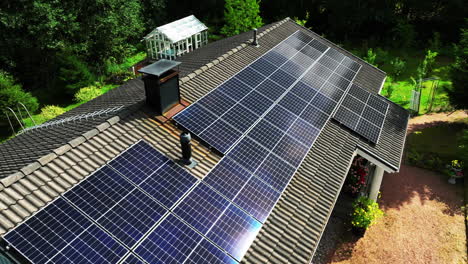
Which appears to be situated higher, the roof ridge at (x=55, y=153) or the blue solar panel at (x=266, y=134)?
the roof ridge at (x=55, y=153)

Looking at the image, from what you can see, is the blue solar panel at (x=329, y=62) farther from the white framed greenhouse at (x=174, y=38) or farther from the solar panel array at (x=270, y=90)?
the white framed greenhouse at (x=174, y=38)

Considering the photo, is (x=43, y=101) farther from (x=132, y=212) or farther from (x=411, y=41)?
(x=411, y=41)

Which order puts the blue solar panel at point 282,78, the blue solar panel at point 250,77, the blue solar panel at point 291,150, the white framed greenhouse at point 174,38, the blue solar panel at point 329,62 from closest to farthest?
1. the blue solar panel at point 291,150
2. the blue solar panel at point 250,77
3. the blue solar panel at point 282,78
4. the blue solar panel at point 329,62
5. the white framed greenhouse at point 174,38

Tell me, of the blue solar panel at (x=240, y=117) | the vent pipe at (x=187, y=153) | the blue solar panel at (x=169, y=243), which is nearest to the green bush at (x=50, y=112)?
the blue solar panel at (x=240, y=117)

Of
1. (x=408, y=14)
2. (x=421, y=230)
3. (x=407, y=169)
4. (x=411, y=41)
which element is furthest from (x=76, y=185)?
(x=408, y=14)

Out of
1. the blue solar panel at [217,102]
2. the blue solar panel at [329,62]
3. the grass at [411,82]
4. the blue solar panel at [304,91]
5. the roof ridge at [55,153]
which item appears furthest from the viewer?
the grass at [411,82]

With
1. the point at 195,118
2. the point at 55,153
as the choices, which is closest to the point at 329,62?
the point at 195,118

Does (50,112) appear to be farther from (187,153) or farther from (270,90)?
(187,153)

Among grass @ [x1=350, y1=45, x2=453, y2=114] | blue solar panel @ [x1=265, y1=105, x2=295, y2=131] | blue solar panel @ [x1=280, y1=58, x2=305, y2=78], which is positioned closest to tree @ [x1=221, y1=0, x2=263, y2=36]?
grass @ [x1=350, y1=45, x2=453, y2=114]
